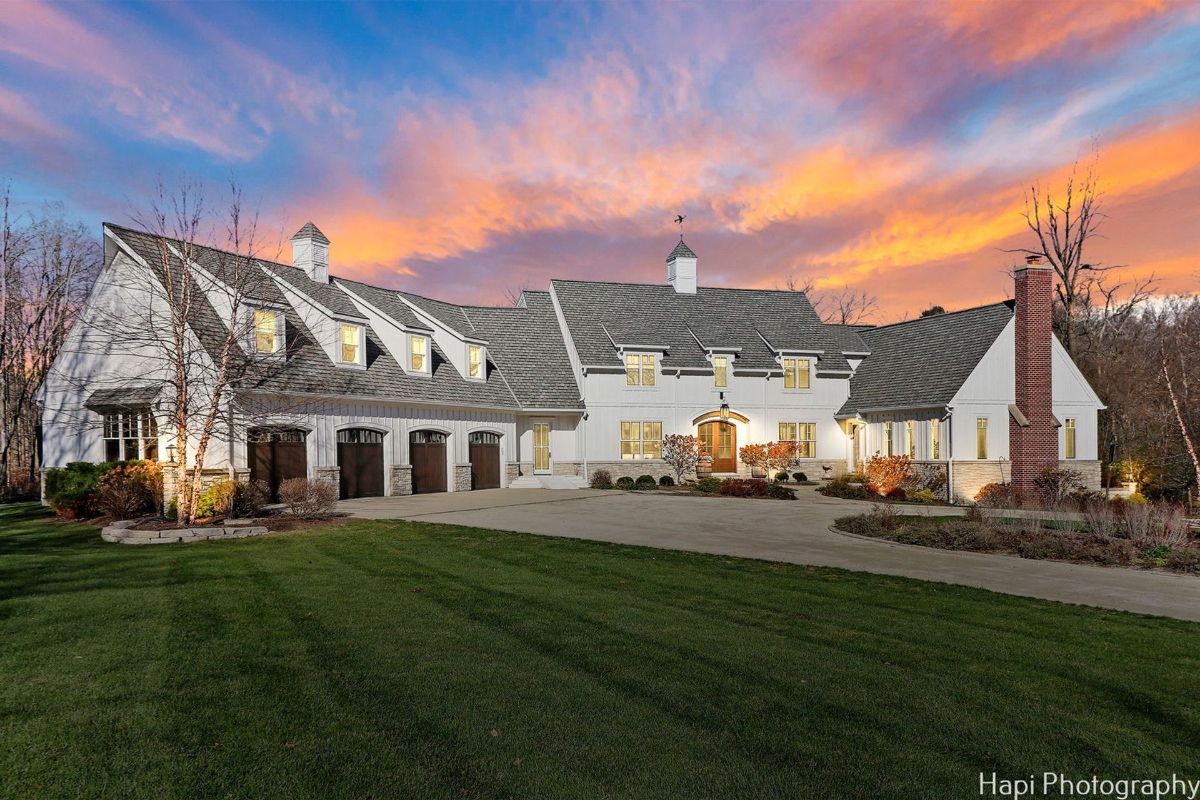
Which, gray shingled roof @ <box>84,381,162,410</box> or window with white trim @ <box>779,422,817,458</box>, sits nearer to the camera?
gray shingled roof @ <box>84,381,162,410</box>

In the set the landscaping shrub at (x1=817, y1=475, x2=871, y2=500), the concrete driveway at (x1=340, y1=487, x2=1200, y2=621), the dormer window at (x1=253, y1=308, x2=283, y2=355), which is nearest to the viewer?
the concrete driveway at (x1=340, y1=487, x2=1200, y2=621)

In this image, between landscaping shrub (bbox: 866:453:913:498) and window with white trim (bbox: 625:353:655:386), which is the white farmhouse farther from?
landscaping shrub (bbox: 866:453:913:498)

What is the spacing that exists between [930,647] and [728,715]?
9.23 feet

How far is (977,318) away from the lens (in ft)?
94.1

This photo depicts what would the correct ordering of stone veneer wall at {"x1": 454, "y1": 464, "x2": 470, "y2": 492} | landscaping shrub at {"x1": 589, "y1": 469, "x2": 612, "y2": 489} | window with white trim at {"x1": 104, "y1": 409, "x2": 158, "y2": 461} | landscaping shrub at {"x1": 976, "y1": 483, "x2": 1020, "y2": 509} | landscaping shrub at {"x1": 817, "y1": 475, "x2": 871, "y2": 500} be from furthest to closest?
landscaping shrub at {"x1": 589, "y1": 469, "x2": 612, "y2": 489} < stone veneer wall at {"x1": 454, "y1": 464, "x2": 470, "y2": 492} < landscaping shrub at {"x1": 817, "y1": 475, "x2": 871, "y2": 500} < landscaping shrub at {"x1": 976, "y1": 483, "x2": 1020, "y2": 509} < window with white trim at {"x1": 104, "y1": 409, "x2": 158, "y2": 461}

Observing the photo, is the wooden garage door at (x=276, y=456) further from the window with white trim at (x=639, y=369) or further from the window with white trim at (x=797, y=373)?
the window with white trim at (x=797, y=373)

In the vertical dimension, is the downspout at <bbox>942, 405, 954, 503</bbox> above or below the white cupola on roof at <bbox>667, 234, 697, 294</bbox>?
below

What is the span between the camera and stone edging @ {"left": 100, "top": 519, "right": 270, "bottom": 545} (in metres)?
13.7

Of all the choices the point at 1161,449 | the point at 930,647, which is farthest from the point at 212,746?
the point at 1161,449

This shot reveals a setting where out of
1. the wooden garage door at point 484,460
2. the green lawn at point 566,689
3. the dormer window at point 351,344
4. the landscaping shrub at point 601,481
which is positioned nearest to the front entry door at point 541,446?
the wooden garage door at point 484,460

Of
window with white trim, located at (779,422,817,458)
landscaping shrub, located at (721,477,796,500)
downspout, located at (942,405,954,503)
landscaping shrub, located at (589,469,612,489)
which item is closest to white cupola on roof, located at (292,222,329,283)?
landscaping shrub, located at (589,469,612,489)

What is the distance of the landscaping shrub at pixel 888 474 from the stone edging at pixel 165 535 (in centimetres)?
2056

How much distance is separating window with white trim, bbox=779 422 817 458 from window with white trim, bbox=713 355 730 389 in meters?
3.29

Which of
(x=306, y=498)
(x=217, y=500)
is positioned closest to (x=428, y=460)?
(x=306, y=498)
